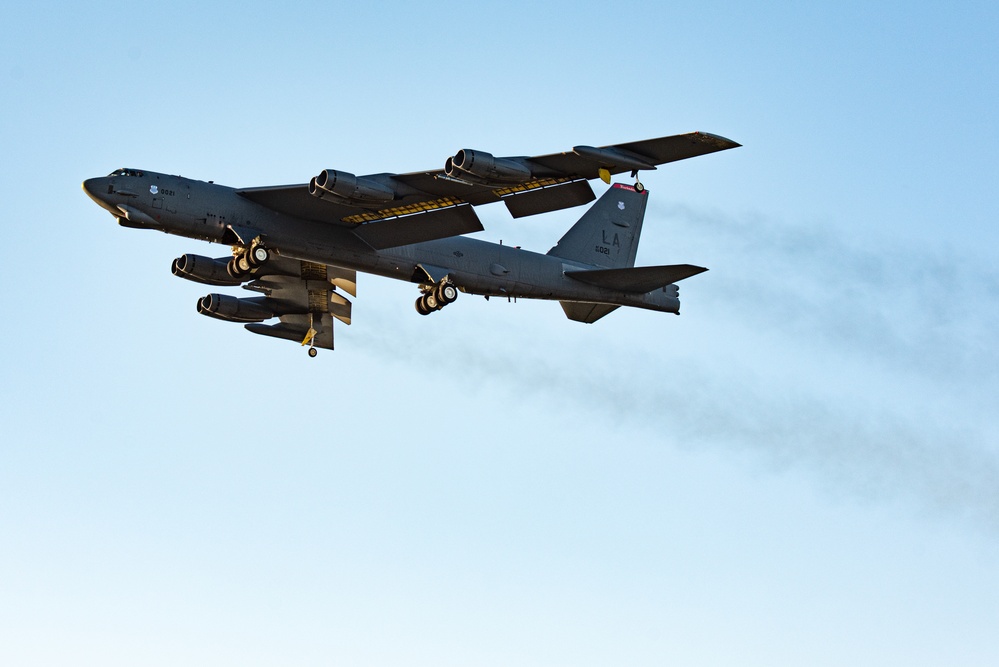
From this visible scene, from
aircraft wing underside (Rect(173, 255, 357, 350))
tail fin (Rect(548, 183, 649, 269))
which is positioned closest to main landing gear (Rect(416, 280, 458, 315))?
aircraft wing underside (Rect(173, 255, 357, 350))

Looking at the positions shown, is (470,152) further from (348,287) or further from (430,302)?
(348,287)

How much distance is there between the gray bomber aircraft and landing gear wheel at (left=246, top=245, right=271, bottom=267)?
0.04 meters

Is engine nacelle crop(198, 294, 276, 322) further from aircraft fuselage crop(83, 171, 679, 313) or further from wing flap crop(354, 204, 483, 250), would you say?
wing flap crop(354, 204, 483, 250)

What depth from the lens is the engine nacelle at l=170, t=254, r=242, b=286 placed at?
146 feet

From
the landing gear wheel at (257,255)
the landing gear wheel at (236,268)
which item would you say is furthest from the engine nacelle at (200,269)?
the landing gear wheel at (257,255)

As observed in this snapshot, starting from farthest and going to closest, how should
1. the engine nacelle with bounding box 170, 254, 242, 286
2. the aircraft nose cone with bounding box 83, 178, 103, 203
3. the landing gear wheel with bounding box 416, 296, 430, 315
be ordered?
1. the engine nacelle with bounding box 170, 254, 242, 286
2. the landing gear wheel with bounding box 416, 296, 430, 315
3. the aircraft nose cone with bounding box 83, 178, 103, 203

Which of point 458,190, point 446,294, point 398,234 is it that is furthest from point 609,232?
point 458,190

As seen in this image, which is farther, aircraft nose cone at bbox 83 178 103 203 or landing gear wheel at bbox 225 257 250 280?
landing gear wheel at bbox 225 257 250 280

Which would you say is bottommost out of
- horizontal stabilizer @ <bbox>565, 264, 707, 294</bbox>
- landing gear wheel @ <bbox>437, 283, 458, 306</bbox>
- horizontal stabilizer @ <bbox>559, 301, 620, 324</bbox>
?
landing gear wheel @ <bbox>437, 283, 458, 306</bbox>

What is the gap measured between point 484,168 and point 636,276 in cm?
973

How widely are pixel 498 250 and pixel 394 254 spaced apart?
3.68 meters

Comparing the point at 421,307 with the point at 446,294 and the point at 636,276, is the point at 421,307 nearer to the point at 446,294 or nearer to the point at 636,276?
the point at 446,294

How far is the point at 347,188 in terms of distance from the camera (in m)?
37.6

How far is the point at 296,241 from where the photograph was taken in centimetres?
4094
